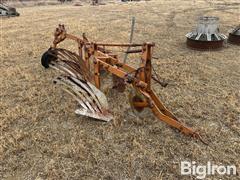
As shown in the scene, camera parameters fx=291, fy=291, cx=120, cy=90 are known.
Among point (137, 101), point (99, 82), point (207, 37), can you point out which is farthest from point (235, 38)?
point (137, 101)

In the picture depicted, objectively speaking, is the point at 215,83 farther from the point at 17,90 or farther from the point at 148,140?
the point at 17,90

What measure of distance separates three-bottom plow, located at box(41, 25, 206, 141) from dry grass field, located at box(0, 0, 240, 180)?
0.22m

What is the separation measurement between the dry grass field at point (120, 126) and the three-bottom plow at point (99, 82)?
22 cm

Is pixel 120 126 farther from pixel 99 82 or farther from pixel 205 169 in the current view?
pixel 205 169

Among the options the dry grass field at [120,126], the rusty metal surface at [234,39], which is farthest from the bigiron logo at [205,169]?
the rusty metal surface at [234,39]

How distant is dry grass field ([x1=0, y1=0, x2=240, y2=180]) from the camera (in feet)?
14.5

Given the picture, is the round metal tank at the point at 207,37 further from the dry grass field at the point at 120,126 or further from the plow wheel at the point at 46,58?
the plow wheel at the point at 46,58

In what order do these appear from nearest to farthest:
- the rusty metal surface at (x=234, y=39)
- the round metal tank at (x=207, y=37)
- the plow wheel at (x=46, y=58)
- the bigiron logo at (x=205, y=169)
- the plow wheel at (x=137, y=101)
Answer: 1. the bigiron logo at (x=205, y=169)
2. the plow wheel at (x=137, y=101)
3. the plow wheel at (x=46, y=58)
4. the round metal tank at (x=207, y=37)
5. the rusty metal surface at (x=234, y=39)

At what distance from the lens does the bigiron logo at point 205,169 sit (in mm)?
4207

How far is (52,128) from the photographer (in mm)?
5375

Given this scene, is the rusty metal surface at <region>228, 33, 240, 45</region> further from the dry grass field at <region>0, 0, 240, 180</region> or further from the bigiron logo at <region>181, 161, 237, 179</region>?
the bigiron logo at <region>181, 161, 237, 179</region>

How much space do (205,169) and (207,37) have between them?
6.47m

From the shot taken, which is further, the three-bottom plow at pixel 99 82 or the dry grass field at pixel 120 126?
the three-bottom plow at pixel 99 82

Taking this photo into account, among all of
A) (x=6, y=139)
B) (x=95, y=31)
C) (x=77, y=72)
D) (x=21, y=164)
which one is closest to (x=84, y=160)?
(x=21, y=164)
